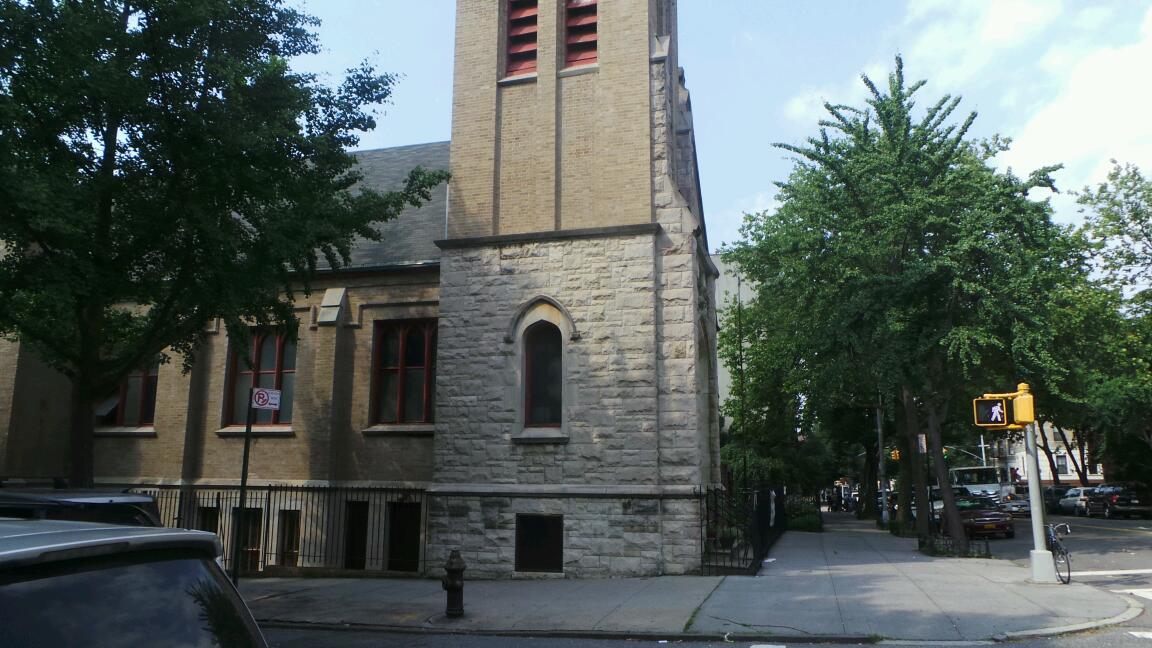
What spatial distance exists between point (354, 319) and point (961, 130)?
1476cm

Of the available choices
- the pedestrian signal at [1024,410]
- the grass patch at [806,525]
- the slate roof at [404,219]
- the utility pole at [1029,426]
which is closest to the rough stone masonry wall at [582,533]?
the utility pole at [1029,426]

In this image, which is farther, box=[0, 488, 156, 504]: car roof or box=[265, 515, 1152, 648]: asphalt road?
box=[265, 515, 1152, 648]: asphalt road

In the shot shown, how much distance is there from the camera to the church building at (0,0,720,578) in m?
15.0

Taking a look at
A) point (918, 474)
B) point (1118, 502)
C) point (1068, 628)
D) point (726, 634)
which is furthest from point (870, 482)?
point (726, 634)

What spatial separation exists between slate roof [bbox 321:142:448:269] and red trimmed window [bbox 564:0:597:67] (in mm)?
5127

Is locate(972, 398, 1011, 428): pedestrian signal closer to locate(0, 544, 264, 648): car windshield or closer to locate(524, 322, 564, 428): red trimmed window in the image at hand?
locate(524, 322, 564, 428): red trimmed window

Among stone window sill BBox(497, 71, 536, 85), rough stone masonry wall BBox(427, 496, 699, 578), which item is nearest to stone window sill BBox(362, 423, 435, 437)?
rough stone masonry wall BBox(427, 496, 699, 578)

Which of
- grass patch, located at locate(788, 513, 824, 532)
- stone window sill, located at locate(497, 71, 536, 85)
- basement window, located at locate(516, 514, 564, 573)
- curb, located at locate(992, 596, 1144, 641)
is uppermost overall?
stone window sill, located at locate(497, 71, 536, 85)

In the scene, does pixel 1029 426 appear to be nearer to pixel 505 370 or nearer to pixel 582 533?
pixel 582 533

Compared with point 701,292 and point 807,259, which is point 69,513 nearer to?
point 701,292

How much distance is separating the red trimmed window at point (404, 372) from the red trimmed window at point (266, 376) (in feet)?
6.89

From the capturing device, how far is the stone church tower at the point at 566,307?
14.8 meters

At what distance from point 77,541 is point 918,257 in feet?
63.7

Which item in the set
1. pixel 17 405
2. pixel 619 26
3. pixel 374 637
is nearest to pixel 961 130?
pixel 619 26
